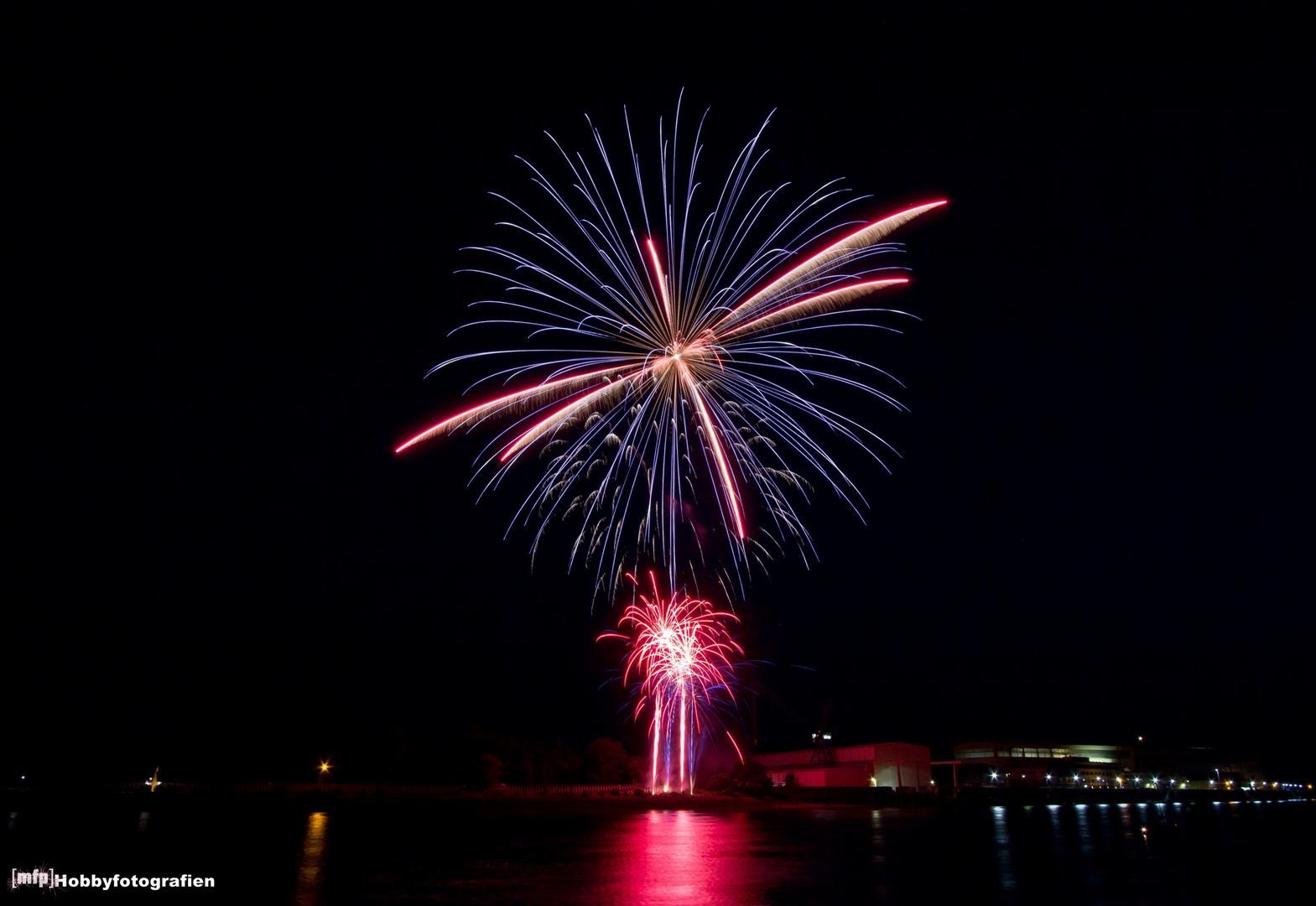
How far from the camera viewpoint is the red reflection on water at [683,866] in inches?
504

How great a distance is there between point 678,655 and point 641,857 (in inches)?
782

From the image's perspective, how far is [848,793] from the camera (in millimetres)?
49656

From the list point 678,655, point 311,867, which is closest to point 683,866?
point 311,867

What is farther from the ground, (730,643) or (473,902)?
(730,643)

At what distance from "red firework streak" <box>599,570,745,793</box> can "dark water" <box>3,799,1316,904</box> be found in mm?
6690

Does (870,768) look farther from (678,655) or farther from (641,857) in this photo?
(641,857)

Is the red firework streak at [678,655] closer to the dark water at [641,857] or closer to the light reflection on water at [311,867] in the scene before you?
the dark water at [641,857]

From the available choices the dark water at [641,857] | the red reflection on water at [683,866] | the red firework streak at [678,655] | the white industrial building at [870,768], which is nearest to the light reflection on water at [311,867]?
the dark water at [641,857]

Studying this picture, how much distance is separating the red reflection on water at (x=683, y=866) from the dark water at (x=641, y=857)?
0.06 m

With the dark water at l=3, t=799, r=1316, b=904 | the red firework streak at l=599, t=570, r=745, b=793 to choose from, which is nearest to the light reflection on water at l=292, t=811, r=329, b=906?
the dark water at l=3, t=799, r=1316, b=904

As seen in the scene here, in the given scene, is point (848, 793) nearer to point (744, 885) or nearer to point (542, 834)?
point (542, 834)

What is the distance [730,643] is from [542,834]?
15449mm

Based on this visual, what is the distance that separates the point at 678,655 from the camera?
37.8m

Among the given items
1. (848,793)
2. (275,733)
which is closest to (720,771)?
(848,793)
